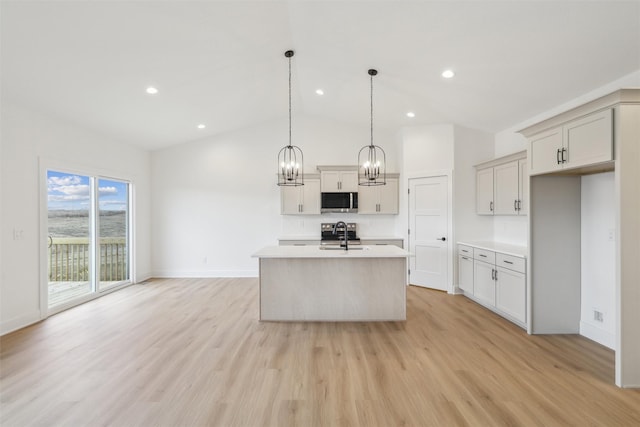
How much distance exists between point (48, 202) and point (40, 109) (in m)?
1.22

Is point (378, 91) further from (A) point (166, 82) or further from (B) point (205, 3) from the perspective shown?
(A) point (166, 82)

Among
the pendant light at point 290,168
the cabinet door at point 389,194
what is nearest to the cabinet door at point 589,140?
the pendant light at point 290,168

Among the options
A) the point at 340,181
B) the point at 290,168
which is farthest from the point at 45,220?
the point at 340,181

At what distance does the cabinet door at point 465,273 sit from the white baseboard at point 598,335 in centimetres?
138

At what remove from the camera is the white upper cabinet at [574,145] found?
90.5 inches

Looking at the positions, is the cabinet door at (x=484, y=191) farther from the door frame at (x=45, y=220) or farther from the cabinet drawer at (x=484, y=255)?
the door frame at (x=45, y=220)

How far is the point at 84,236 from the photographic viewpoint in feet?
14.7

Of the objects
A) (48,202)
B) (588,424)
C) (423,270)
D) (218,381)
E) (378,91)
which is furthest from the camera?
(423,270)

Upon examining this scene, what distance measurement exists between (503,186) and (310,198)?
3.29 meters

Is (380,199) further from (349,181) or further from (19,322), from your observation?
(19,322)

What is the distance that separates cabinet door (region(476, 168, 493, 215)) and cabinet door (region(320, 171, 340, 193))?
2502mm

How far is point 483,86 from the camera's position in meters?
3.62

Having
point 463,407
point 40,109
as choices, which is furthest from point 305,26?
point 463,407

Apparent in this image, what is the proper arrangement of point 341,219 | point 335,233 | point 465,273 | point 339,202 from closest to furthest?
point 465,273, point 339,202, point 335,233, point 341,219
